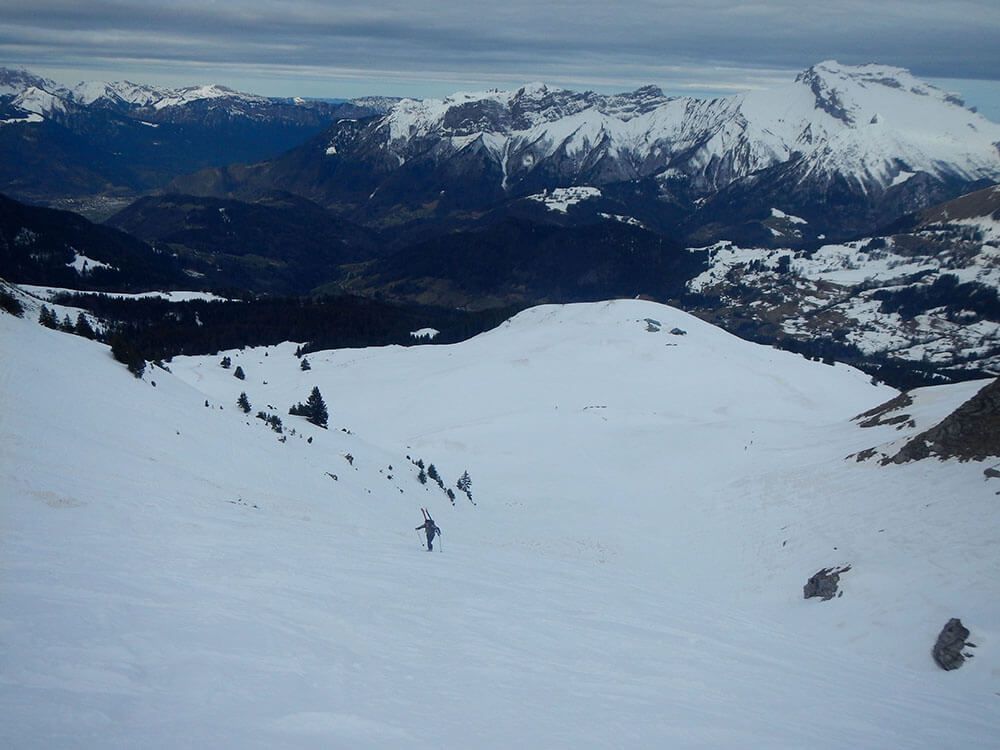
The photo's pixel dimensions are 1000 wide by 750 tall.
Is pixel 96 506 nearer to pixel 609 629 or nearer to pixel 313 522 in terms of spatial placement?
pixel 313 522

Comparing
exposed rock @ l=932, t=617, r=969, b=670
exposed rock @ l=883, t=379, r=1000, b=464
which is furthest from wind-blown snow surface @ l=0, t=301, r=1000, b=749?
exposed rock @ l=883, t=379, r=1000, b=464

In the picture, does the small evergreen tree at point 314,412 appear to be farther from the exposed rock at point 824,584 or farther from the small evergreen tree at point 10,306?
the exposed rock at point 824,584

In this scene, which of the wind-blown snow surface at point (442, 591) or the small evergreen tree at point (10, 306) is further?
the small evergreen tree at point (10, 306)

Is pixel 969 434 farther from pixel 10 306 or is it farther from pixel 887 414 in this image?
pixel 10 306

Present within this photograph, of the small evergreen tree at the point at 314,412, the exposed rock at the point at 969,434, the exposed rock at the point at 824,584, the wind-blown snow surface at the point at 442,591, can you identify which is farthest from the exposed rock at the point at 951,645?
the small evergreen tree at the point at 314,412

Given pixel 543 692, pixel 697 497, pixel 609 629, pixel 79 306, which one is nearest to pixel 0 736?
pixel 543 692

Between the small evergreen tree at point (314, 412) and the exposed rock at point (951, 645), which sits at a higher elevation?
the exposed rock at point (951, 645)
